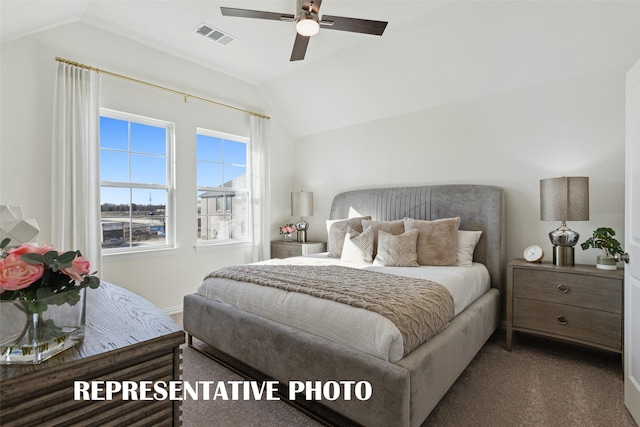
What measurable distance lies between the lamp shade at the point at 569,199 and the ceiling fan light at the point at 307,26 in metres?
2.23

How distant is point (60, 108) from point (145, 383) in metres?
A: 3.08

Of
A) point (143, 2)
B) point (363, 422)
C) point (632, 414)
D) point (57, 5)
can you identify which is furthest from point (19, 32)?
point (632, 414)

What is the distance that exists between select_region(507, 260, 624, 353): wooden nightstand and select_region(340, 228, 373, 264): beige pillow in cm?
124

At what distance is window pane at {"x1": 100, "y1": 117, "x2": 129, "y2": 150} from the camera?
3287mm

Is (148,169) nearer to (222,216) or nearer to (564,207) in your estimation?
(222,216)

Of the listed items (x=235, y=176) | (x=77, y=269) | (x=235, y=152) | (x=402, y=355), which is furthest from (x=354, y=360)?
(x=235, y=152)

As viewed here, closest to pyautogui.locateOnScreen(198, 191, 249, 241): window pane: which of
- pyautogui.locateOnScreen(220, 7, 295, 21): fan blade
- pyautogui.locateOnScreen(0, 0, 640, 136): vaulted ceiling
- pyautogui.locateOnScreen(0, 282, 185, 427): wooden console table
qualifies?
pyautogui.locateOnScreen(0, 0, 640, 136): vaulted ceiling

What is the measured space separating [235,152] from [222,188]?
1.87 ft

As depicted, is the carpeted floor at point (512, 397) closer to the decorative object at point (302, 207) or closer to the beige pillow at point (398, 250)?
the beige pillow at point (398, 250)

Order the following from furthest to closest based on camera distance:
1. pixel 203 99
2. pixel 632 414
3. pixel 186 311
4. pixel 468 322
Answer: pixel 203 99
pixel 186 311
pixel 468 322
pixel 632 414

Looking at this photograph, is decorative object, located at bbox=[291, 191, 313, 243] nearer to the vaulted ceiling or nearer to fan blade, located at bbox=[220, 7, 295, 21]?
the vaulted ceiling

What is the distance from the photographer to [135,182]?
11.5 feet

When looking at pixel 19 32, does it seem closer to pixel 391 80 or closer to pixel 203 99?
pixel 203 99

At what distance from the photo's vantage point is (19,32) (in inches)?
103
